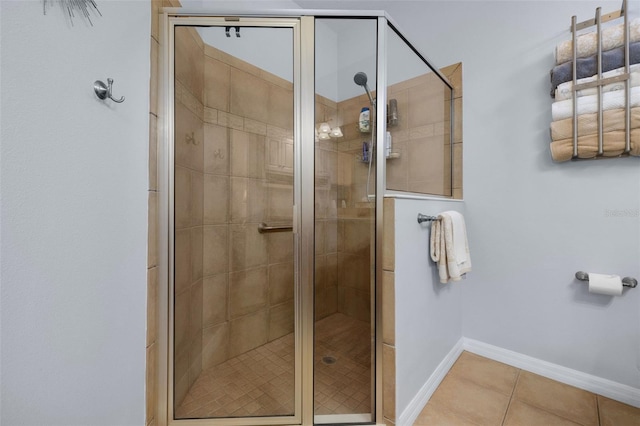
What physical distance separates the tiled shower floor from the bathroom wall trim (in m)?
0.95

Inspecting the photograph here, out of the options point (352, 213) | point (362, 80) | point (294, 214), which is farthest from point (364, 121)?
point (294, 214)

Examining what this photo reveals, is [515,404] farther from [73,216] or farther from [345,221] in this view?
[73,216]

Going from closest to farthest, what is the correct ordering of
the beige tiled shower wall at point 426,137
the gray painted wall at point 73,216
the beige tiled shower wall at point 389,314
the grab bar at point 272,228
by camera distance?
the gray painted wall at point 73,216
the beige tiled shower wall at point 389,314
the grab bar at point 272,228
the beige tiled shower wall at point 426,137

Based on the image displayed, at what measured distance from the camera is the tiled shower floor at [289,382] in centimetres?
114

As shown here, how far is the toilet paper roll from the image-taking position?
1.20 meters

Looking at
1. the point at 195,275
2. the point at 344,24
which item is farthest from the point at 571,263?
the point at 195,275

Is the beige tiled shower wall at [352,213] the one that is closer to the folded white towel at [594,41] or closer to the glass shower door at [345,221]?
the glass shower door at [345,221]

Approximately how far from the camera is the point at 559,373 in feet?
4.61

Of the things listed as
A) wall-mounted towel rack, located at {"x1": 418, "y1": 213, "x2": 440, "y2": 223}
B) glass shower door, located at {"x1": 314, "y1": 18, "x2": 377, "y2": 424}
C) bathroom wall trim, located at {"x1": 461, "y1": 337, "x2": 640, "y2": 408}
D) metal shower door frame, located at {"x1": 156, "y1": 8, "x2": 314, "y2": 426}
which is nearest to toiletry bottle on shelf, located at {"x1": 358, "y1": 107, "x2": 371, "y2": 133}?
glass shower door, located at {"x1": 314, "y1": 18, "x2": 377, "y2": 424}

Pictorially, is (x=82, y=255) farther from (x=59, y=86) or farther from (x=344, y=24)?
(x=344, y=24)

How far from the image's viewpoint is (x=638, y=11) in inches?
47.4

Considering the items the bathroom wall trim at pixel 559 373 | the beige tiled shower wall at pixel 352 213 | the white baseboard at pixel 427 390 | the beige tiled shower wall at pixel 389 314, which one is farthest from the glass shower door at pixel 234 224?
the bathroom wall trim at pixel 559 373

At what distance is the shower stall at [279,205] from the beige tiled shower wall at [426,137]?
0.7 inches

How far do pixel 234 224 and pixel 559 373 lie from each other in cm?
193
